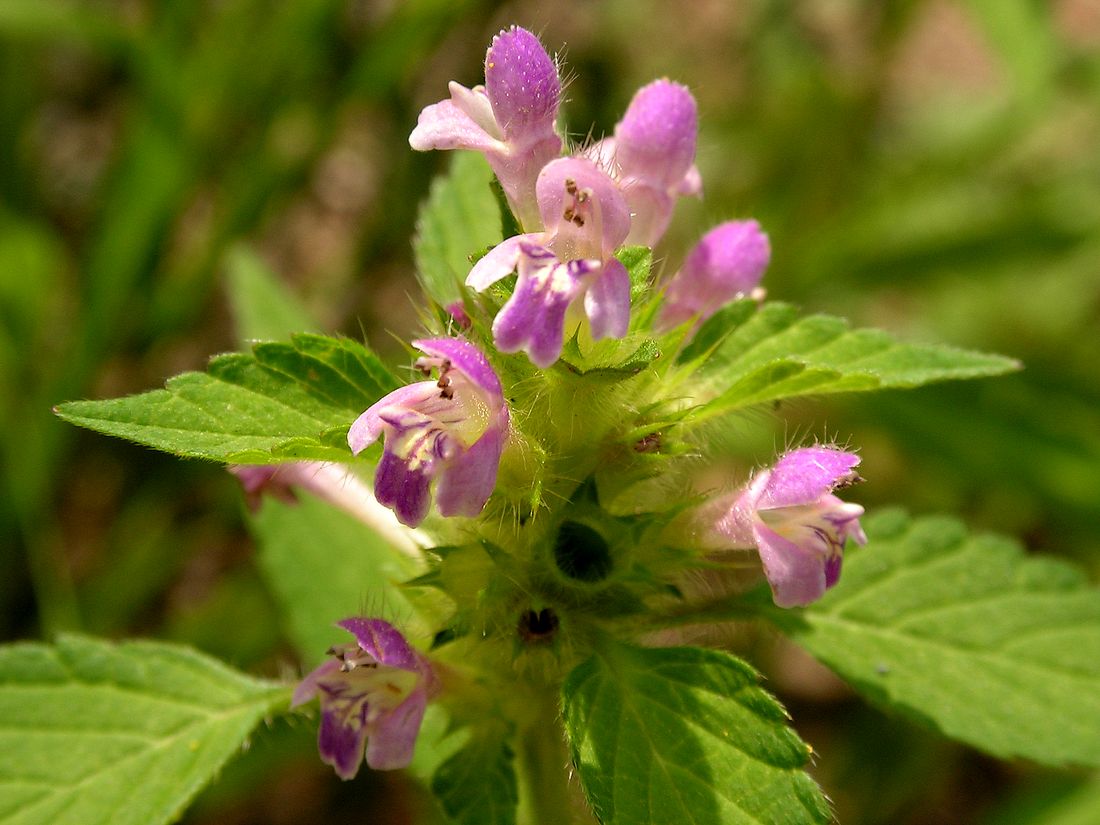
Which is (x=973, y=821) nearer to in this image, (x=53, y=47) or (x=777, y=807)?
(x=777, y=807)

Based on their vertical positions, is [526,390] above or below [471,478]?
above

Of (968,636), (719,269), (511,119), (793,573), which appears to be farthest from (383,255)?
(793,573)

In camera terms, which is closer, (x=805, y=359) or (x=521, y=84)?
(x=521, y=84)

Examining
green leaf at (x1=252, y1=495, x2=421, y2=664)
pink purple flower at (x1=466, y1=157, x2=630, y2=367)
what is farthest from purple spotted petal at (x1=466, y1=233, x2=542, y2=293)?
green leaf at (x1=252, y1=495, x2=421, y2=664)

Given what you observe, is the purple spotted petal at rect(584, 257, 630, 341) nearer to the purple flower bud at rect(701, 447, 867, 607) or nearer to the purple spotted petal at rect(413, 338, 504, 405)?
the purple spotted petal at rect(413, 338, 504, 405)

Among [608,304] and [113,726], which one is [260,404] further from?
[113,726]

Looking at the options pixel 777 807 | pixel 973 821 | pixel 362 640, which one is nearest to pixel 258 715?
pixel 362 640

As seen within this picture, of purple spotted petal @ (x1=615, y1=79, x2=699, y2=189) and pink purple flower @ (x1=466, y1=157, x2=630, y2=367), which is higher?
purple spotted petal @ (x1=615, y1=79, x2=699, y2=189)

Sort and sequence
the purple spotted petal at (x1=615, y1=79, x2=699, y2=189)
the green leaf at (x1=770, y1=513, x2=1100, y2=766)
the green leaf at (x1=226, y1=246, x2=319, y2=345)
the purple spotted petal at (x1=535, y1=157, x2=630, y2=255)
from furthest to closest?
1. the green leaf at (x1=226, y1=246, x2=319, y2=345)
2. the green leaf at (x1=770, y1=513, x2=1100, y2=766)
3. the purple spotted petal at (x1=615, y1=79, x2=699, y2=189)
4. the purple spotted petal at (x1=535, y1=157, x2=630, y2=255)
